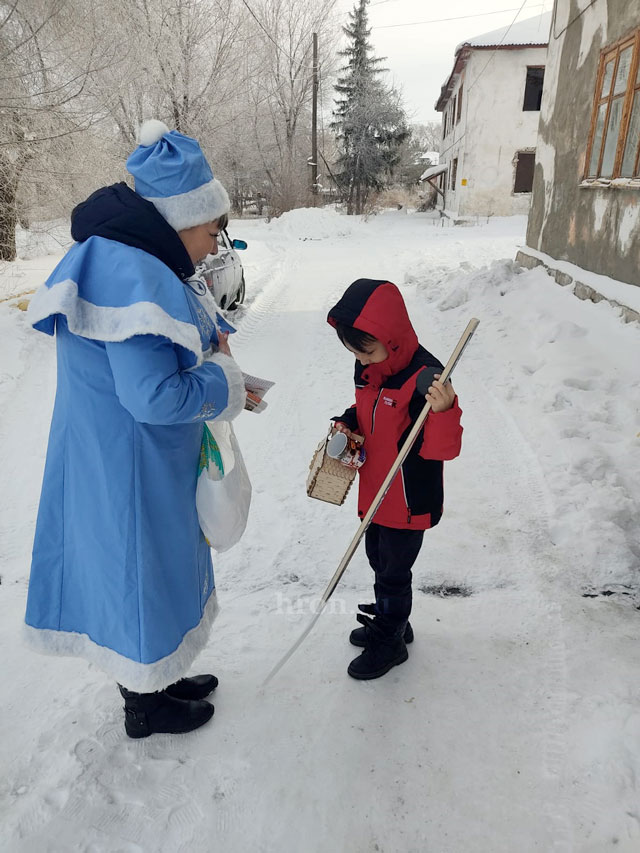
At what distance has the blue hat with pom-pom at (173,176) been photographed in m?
1.68

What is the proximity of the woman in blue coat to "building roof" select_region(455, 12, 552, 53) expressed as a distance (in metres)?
24.0

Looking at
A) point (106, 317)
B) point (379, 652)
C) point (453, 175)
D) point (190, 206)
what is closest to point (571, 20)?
point (190, 206)

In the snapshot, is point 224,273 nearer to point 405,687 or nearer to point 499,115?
point 405,687

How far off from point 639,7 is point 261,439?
572cm

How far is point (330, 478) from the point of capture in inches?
88.7

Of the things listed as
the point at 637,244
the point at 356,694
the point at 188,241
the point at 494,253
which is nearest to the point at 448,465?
the point at 356,694

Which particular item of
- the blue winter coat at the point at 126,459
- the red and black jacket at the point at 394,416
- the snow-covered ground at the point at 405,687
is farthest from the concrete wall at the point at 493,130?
the blue winter coat at the point at 126,459

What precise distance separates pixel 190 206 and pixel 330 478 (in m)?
1.08

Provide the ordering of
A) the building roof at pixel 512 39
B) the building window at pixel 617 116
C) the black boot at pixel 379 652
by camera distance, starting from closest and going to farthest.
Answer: the black boot at pixel 379 652
the building window at pixel 617 116
the building roof at pixel 512 39

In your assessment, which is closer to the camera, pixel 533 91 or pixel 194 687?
pixel 194 687

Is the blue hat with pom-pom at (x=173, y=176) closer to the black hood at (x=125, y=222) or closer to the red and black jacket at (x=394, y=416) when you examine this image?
the black hood at (x=125, y=222)

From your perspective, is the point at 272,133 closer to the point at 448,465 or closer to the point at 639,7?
the point at 639,7

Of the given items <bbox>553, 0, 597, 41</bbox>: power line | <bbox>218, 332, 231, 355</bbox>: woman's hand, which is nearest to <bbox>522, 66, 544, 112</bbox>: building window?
<bbox>553, 0, 597, 41</bbox>: power line

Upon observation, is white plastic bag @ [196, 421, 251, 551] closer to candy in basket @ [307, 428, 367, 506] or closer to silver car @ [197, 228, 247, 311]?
candy in basket @ [307, 428, 367, 506]
